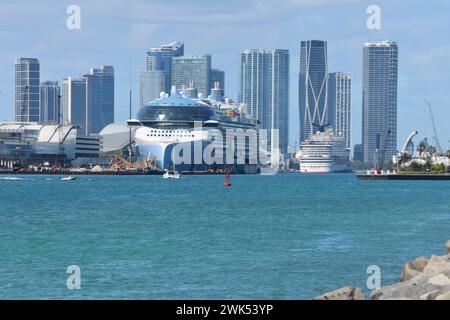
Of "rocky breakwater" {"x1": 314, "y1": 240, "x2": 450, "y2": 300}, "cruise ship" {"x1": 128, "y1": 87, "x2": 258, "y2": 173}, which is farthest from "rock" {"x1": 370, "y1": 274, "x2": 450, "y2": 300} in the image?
"cruise ship" {"x1": 128, "y1": 87, "x2": 258, "y2": 173}

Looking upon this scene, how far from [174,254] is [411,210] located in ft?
102

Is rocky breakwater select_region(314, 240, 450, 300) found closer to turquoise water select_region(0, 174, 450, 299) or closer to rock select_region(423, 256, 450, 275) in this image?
rock select_region(423, 256, 450, 275)

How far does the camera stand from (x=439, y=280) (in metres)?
18.1

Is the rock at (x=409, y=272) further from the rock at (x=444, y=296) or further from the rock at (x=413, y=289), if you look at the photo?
the rock at (x=444, y=296)

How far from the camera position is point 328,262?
99.3 ft

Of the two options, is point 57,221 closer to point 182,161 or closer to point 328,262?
point 328,262

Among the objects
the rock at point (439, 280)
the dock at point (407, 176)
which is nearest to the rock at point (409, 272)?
the rock at point (439, 280)

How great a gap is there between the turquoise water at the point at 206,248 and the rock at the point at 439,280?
5.81 metres

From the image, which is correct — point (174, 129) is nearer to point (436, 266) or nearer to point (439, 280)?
point (436, 266)

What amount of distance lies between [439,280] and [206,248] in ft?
60.6

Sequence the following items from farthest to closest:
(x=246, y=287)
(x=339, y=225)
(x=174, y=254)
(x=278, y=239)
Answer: (x=339, y=225), (x=278, y=239), (x=174, y=254), (x=246, y=287)

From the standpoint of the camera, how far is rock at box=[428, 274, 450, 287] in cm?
1788
